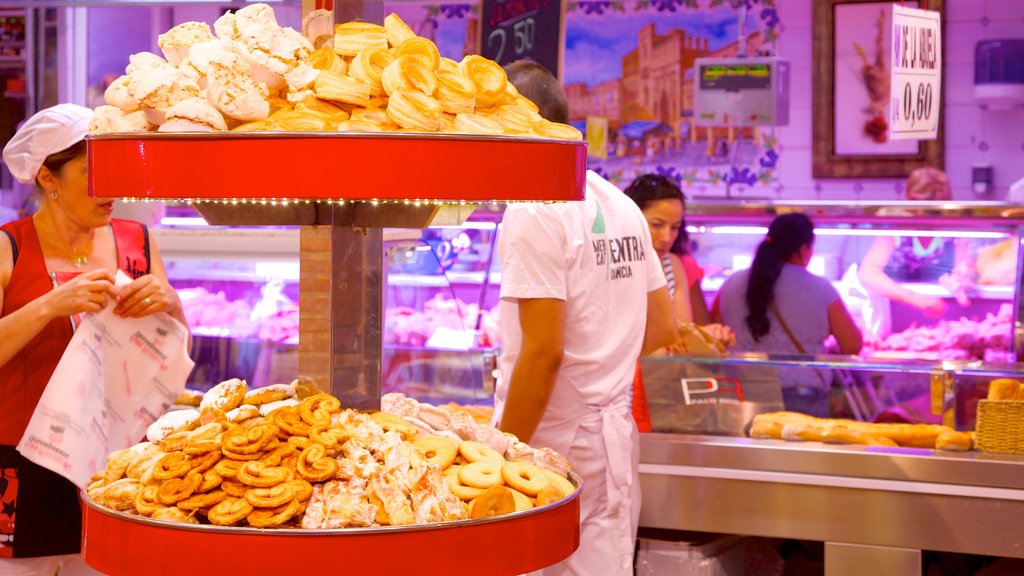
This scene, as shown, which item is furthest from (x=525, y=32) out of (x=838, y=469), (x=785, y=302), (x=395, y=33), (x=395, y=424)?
(x=395, y=424)

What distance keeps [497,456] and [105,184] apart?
76cm

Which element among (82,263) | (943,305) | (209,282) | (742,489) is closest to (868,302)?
(943,305)

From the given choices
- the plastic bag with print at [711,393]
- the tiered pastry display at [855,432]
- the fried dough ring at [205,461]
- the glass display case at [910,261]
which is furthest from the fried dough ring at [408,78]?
the glass display case at [910,261]

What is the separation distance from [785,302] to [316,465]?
3.75 metres

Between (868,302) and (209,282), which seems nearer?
(209,282)

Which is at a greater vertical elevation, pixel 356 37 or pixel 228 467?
pixel 356 37

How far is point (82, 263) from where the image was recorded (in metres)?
3.02

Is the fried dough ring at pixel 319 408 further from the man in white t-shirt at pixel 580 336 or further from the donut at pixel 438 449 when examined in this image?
the man in white t-shirt at pixel 580 336

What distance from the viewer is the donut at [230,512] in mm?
1652

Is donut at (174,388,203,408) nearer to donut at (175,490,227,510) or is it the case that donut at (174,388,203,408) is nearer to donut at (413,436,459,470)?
donut at (413,436,459,470)

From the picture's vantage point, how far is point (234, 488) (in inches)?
67.1

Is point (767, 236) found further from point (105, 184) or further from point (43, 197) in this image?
point (105, 184)

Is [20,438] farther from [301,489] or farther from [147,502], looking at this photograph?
[301,489]

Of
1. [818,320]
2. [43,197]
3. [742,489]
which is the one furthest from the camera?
[818,320]
